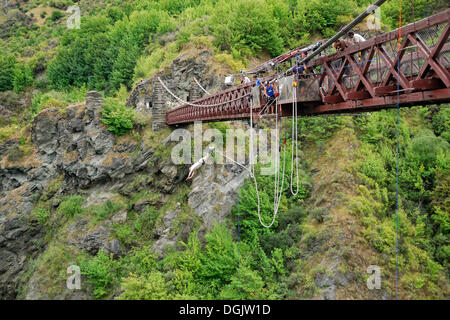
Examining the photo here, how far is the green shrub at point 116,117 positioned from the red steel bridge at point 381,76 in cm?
1427

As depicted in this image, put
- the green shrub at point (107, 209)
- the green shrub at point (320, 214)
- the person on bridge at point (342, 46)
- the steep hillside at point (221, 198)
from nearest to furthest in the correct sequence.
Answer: the person on bridge at point (342, 46)
the steep hillside at point (221, 198)
the green shrub at point (320, 214)
the green shrub at point (107, 209)

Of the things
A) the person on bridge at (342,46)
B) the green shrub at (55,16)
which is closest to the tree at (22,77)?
the green shrub at (55,16)

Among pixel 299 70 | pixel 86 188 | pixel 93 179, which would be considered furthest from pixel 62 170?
pixel 299 70

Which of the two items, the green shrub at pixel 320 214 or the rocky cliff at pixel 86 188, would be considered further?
the rocky cliff at pixel 86 188

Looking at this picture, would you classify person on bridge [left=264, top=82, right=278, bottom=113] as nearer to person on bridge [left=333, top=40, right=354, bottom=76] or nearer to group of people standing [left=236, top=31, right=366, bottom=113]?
group of people standing [left=236, top=31, right=366, bottom=113]

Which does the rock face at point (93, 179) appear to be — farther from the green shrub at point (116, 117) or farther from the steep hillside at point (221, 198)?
the green shrub at point (116, 117)

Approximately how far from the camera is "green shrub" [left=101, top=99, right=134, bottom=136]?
1934 centimetres

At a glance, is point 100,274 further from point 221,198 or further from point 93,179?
point 221,198

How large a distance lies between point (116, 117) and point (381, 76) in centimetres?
1801

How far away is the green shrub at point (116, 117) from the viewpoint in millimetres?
19344

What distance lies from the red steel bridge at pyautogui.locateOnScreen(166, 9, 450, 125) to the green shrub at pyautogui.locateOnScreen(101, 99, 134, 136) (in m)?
14.3

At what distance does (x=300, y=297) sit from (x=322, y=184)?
5748 millimetres

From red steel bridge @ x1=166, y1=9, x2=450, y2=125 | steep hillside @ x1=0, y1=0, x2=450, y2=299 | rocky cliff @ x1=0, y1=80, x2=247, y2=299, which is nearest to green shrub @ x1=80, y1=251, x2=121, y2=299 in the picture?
steep hillside @ x1=0, y1=0, x2=450, y2=299

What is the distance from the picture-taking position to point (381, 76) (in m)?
5.50
